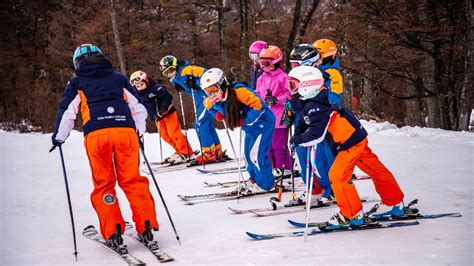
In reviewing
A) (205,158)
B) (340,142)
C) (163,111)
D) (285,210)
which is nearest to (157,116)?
(163,111)

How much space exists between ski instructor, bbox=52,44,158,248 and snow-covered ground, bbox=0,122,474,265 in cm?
33

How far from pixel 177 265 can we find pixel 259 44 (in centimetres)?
521

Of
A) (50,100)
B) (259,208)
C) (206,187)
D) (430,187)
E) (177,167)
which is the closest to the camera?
(259,208)

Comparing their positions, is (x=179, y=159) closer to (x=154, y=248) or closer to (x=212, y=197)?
(x=212, y=197)

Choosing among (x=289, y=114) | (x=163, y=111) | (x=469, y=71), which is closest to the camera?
(x=289, y=114)

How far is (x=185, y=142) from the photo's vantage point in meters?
9.55

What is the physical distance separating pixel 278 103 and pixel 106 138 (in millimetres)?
3529

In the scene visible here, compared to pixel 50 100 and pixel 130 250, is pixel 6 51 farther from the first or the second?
pixel 130 250

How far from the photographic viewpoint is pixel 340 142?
4.46m

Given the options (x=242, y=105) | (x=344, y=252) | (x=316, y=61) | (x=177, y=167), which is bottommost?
(x=177, y=167)

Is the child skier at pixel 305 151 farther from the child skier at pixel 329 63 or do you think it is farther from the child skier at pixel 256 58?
the child skier at pixel 256 58

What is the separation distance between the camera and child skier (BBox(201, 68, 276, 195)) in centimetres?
605

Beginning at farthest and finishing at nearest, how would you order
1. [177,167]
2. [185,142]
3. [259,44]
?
1. [185,142]
2. [177,167]
3. [259,44]

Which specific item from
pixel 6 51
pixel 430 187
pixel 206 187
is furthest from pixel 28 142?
→ pixel 6 51
